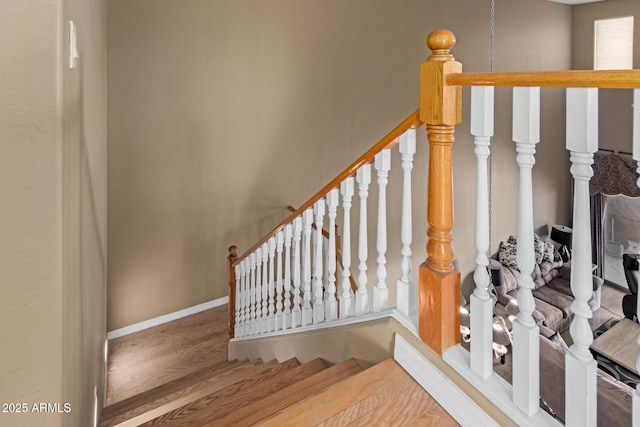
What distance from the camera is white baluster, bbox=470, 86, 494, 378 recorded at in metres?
1.12

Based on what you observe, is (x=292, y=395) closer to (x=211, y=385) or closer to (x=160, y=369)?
(x=211, y=385)

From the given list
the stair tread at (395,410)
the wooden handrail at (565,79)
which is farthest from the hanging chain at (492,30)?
the stair tread at (395,410)

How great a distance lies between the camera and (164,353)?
3707 mm

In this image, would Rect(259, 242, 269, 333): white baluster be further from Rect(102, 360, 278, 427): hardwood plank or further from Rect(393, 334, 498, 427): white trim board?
Rect(393, 334, 498, 427): white trim board

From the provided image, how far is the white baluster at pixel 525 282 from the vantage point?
3.24ft

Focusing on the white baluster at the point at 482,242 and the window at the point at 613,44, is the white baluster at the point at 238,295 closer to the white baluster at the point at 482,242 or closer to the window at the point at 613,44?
the white baluster at the point at 482,242

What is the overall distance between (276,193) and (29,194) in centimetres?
372

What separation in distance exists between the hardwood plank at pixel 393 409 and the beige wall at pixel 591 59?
278 inches

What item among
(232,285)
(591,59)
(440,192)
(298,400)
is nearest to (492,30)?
(591,59)

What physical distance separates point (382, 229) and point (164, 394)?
209cm

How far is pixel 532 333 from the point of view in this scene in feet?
3.34

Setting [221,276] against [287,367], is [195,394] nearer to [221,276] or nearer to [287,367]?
[287,367]

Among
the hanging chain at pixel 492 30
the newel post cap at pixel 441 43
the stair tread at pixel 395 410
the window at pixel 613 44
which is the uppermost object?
the hanging chain at pixel 492 30

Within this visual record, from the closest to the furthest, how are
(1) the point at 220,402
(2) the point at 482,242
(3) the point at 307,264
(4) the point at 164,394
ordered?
(2) the point at 482,242
(1) the point at 220,402
(3) the point at 307,264
(4) the point at 164,394
